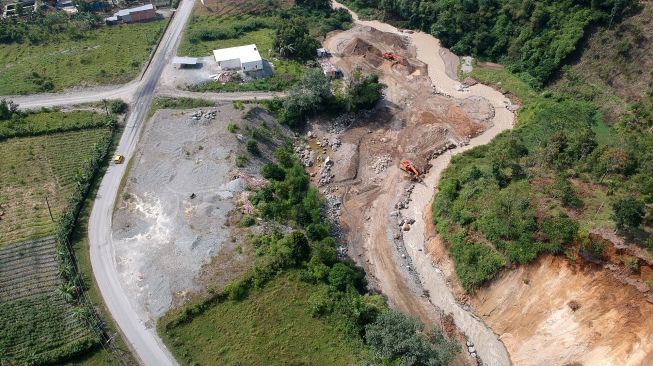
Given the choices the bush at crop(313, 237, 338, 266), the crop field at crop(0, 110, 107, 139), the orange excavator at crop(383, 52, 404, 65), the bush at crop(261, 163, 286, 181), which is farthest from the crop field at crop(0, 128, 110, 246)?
the orange excavator at crop(383, 52, 404, 65)

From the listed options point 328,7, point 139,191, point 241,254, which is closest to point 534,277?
point 241,254

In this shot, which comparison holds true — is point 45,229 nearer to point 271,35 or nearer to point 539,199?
point 539,199

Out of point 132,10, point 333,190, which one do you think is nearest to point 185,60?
point 132,10

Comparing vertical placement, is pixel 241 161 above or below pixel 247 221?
above

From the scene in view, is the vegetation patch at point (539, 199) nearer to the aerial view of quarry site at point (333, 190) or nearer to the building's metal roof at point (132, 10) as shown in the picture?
the aerial view of quarry site at point (333, 190)

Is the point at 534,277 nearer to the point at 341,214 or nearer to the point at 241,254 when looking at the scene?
the point at 341,214

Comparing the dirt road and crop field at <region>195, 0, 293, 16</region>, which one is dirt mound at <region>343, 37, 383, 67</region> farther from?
crop field at <region>195, 0, 293, 16</region>
